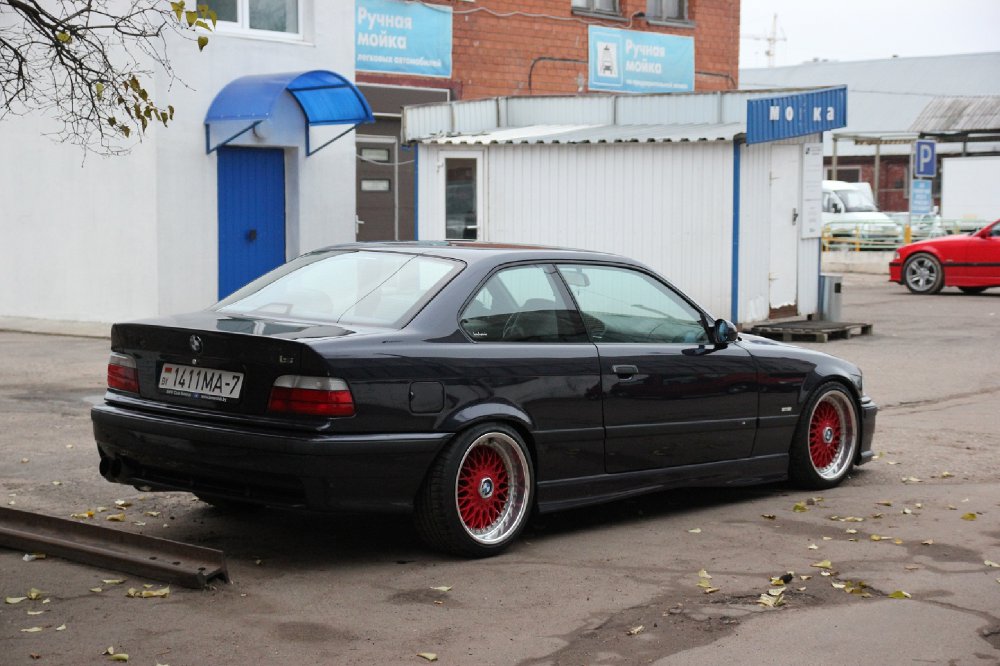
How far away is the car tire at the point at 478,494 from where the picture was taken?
618cm

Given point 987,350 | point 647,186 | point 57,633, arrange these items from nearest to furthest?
point 57,633, point 987,350, point 647,186

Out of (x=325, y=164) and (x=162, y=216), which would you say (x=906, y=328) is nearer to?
(x=325, y=164)

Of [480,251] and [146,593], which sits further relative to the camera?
[480,251]

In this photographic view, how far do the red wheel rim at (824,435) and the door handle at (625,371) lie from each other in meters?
1.69

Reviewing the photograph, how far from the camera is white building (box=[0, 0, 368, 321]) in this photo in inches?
680

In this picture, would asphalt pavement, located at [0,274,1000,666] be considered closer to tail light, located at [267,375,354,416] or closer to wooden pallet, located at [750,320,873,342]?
tail light, located at [267,375,354,416]

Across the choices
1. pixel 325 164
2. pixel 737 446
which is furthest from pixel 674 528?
pixel 325 164

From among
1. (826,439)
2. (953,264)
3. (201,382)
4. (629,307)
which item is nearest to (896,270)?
(953,264)

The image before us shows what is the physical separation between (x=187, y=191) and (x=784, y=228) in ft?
25.1

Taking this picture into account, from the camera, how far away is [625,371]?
7.01 m

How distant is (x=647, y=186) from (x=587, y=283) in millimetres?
11275

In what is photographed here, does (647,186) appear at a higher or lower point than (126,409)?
higher

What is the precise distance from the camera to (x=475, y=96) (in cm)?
2520

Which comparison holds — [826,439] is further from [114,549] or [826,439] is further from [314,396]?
[114,549]
